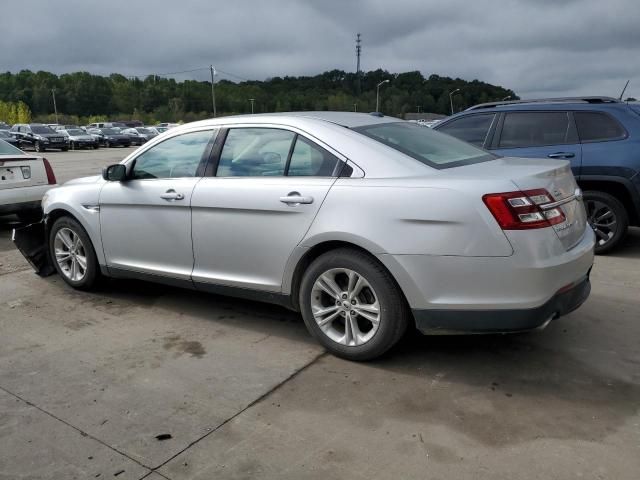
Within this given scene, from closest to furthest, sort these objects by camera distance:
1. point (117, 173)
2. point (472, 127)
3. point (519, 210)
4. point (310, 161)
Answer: point (519, 210) → point (310, 161) → point (117, 173) → point (472, 127)

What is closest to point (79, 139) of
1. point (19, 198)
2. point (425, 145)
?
point (19, 198)

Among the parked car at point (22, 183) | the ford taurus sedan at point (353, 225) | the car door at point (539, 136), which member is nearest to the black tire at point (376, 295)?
the ford taurus sedan at point (353, 225)

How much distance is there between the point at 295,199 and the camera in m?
3.71

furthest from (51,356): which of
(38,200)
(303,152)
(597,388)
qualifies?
(38,200)

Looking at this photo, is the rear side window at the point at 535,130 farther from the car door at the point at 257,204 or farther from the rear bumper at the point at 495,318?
the car door at the point at 257,204

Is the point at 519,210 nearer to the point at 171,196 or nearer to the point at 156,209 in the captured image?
the point at 171,196

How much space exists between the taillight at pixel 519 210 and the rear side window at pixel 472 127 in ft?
13.5

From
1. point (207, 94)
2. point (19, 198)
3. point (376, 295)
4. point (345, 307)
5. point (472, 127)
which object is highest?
point (207, 94)

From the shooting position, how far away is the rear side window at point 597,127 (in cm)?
632

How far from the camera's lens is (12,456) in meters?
2.77

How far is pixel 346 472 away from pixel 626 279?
13.1 feet

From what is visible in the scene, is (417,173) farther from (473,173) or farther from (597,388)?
(597,388)

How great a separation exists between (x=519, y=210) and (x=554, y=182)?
0.47 meters

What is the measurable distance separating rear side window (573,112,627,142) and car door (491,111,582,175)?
0.25 feet
